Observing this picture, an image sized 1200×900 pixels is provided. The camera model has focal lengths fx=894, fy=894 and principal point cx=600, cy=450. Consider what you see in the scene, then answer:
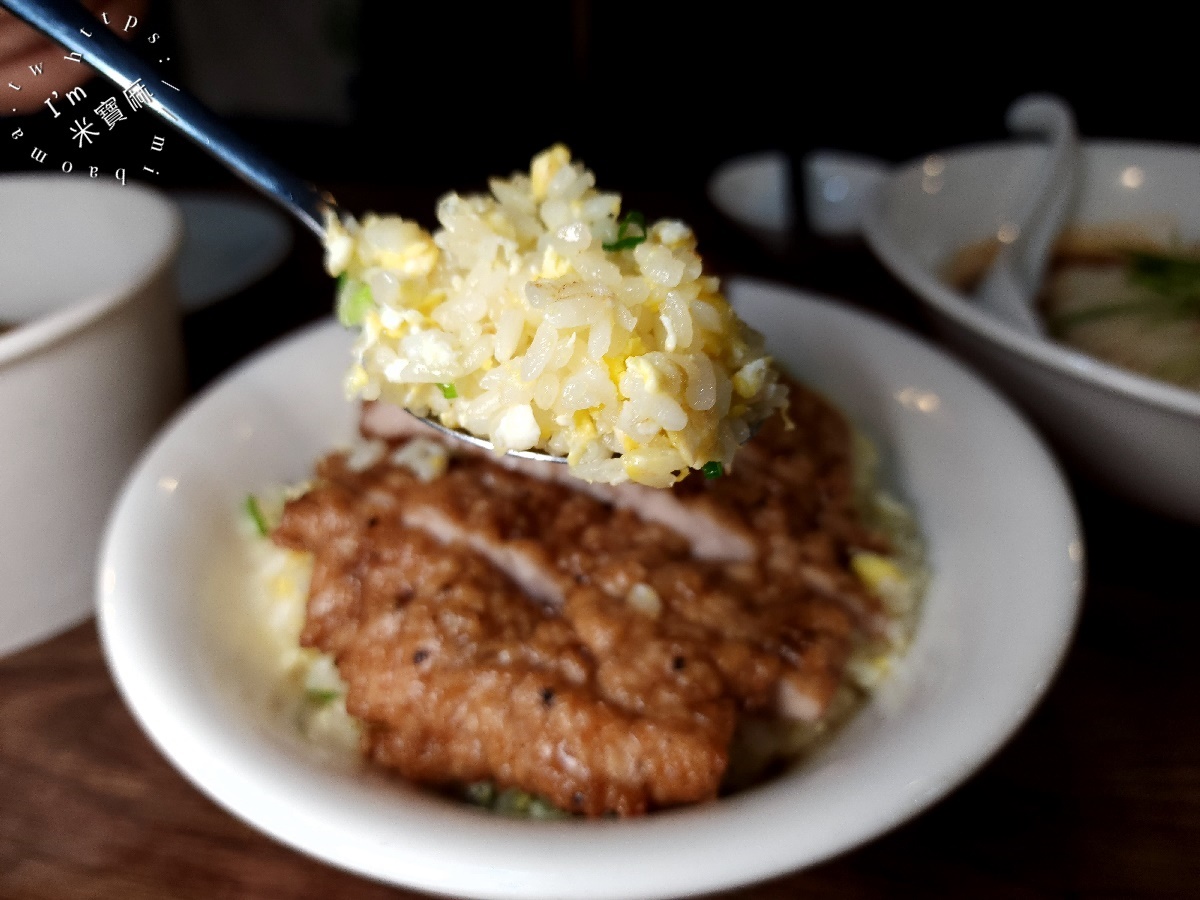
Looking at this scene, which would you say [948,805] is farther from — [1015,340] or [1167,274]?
[1167,274]

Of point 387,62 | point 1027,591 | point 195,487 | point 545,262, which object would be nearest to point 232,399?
point 195,487

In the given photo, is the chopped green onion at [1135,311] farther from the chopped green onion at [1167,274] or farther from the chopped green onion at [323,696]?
the chopped green onion at [323,696]

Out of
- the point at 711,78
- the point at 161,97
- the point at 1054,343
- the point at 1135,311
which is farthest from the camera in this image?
the point at 711,78

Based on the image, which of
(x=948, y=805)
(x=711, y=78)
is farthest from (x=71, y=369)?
(x=711, y=78)

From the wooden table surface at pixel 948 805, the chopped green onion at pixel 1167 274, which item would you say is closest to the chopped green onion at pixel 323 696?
the wooden table surface at pixel 948 805

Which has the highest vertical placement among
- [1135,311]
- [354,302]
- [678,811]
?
[354,302]

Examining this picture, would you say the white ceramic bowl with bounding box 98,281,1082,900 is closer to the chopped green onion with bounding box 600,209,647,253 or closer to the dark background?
the chopped green onion with bounding box 600,209,647,253

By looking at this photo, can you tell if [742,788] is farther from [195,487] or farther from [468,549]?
[195,487]
